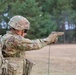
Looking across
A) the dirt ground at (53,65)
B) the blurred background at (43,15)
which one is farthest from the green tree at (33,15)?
the dirt ground at (53,65)

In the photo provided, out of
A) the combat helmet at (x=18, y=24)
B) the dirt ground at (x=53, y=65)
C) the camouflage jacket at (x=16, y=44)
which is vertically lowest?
the dirt ground at (x=53, y=65)

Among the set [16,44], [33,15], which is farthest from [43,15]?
[16,44]

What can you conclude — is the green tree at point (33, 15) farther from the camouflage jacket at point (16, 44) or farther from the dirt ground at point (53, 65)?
the camouflage jacket at point (16, 44)

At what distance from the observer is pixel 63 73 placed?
996 cm

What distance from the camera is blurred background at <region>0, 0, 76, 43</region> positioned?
34688 mm

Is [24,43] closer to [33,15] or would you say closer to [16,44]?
[16,44]

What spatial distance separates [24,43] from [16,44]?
74 mm

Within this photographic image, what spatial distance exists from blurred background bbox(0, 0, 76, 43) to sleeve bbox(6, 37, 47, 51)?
29779 mm

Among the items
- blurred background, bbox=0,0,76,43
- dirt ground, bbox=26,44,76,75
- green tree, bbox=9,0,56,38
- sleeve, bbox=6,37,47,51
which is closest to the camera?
sleeve, bbox=6,37,47,51

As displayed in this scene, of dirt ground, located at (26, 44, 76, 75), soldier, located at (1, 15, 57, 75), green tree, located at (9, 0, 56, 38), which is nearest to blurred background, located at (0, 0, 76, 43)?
green tree, located at (9, 0, 56, 38)

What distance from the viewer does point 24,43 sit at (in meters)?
2.91

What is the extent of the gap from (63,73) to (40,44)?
718 centimetres

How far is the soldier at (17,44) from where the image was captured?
2900mm

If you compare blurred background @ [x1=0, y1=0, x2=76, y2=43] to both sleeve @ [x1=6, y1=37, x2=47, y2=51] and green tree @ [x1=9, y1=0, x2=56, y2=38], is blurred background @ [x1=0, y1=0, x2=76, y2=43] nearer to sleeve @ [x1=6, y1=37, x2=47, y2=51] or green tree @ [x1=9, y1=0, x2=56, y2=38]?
green tree @ [x1=9, y1=0, x2=56, y2=38]
